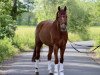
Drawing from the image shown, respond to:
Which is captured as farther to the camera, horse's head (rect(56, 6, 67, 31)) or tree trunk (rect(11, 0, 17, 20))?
tree trunk (rect(11, 0, 17, 20))

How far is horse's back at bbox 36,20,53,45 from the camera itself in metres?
13.6

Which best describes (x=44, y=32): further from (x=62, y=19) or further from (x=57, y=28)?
(x=62, y=19)

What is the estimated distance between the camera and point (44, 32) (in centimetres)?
1389

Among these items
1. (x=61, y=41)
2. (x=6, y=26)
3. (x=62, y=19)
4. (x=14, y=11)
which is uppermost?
(x=62, y=19)

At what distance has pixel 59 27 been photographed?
1266 cm

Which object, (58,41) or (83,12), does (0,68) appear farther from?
(83,12)

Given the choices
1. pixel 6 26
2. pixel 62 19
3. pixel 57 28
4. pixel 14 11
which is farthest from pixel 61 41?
pixel 14 11

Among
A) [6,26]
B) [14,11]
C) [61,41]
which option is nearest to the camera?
[61,41]

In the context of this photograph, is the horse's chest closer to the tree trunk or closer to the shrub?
the shrub

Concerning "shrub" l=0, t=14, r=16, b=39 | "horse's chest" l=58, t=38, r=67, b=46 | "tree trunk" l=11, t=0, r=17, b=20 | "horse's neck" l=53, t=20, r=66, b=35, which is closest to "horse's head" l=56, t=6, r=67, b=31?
"horse's neck" l=53, t=20, r=66, b=35

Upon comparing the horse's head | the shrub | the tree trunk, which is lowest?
the shrub

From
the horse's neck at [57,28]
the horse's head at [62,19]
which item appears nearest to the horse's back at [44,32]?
the horse's neck at [57,28]

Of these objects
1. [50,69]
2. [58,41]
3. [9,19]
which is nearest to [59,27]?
[58,41]

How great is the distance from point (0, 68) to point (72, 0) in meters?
42.5
